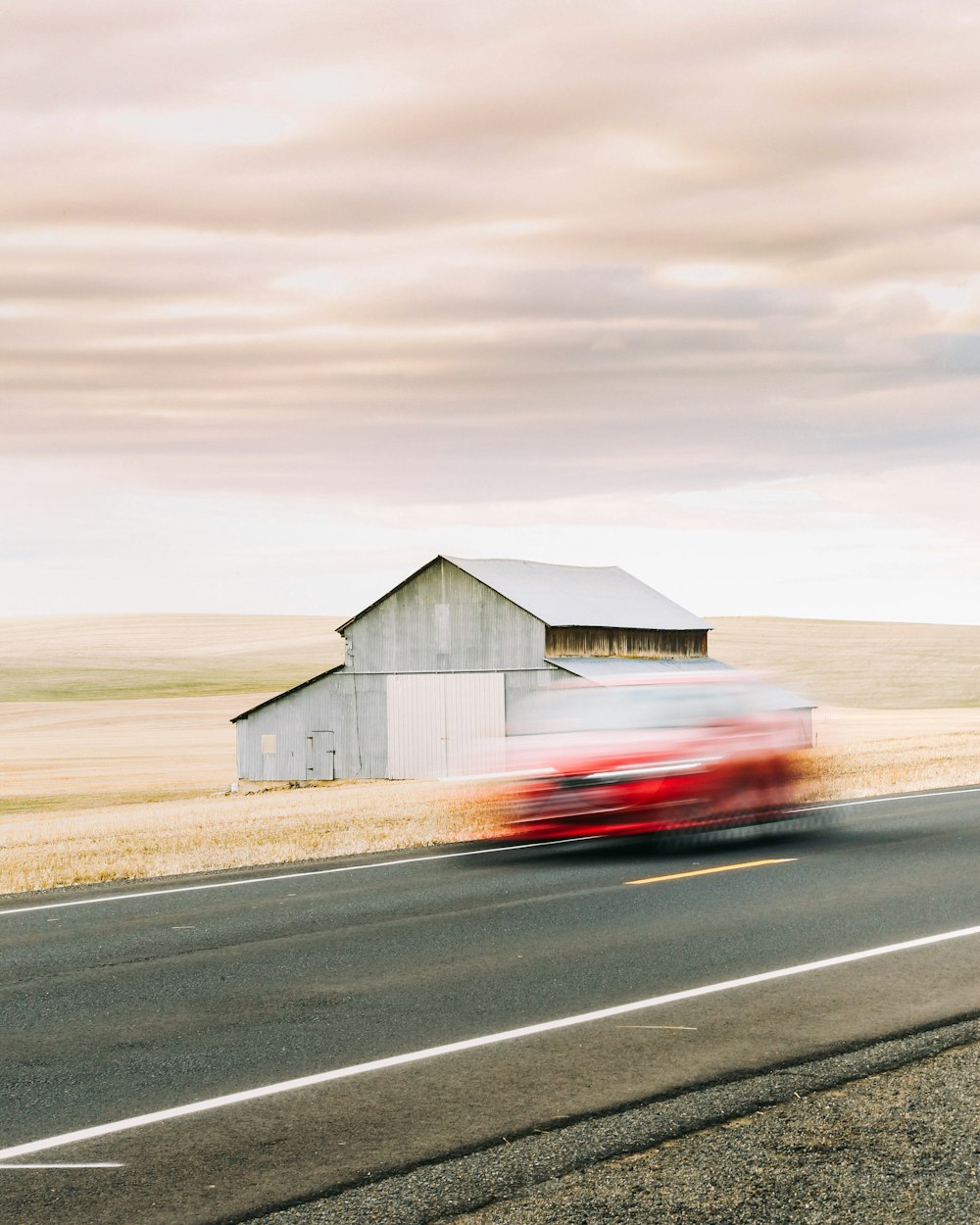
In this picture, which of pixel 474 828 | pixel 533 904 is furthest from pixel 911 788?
pixel 533 904

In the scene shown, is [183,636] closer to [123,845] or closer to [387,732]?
[387,732]

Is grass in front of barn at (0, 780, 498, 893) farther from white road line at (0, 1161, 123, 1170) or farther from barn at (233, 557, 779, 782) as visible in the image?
barn at (233, 557, 779, 782)

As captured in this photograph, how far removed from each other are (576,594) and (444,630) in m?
6.54

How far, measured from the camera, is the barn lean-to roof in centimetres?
4566

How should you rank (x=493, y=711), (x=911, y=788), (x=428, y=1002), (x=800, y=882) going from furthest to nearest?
(x=493, y=711) < (x=911, y=788) < (x=800, y=882) < (x=428, y=1002)

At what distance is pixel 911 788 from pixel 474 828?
8035mm

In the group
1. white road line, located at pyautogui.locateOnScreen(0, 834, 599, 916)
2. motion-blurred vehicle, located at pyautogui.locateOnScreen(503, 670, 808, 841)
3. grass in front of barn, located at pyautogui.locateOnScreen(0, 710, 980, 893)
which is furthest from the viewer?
grass in front of barn, located at pyautogui.locateOnScreen(0, 710, 980, 893)

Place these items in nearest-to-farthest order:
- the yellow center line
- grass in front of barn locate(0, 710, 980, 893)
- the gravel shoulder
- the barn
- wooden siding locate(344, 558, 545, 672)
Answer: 1. the gravel shoulder
2. the yellow center line
3. grass in front of barn locate(0, 710, 980, 893)
4. the barn
5. wooden siding locate(344, 558, 545, 672)

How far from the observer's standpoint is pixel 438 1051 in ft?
22.2

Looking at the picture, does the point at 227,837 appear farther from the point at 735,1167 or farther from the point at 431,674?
the point at 431,674

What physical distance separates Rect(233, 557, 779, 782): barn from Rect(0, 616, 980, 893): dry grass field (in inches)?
102

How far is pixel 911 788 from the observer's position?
838 inches

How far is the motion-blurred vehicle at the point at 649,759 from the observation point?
13.4 meters

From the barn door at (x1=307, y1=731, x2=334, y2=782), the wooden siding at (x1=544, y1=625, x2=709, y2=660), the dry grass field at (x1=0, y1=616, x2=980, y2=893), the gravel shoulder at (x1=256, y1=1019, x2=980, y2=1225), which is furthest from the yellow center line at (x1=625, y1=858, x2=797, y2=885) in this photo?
the barn door at (x1=307, y1=731, x2=334, y2=782)
